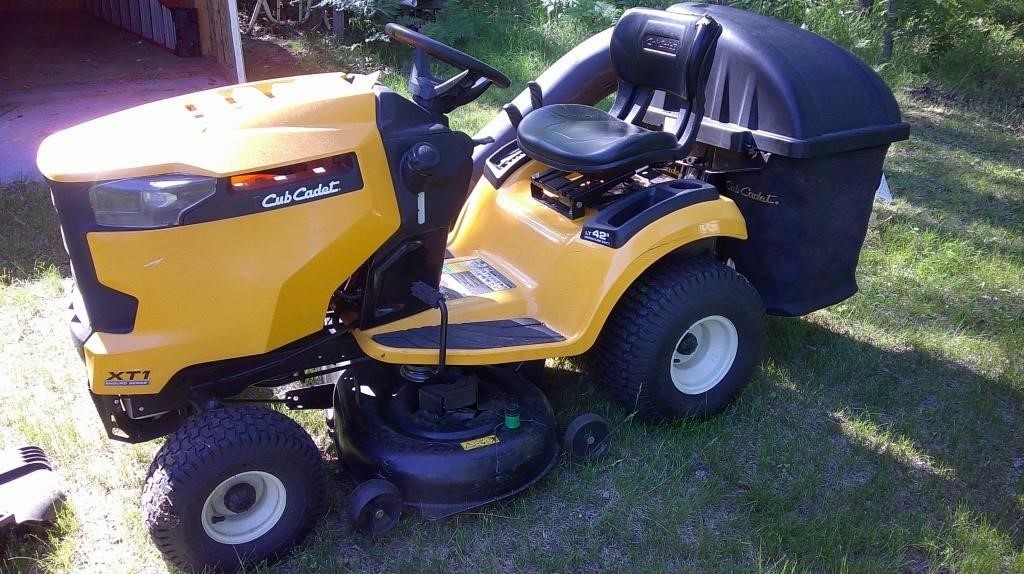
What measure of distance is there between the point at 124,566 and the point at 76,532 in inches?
9.1

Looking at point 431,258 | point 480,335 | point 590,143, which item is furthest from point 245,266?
point 590,143

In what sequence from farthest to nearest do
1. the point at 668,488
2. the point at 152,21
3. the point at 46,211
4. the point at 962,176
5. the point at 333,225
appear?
the point at 152,21
the point at 962,176
the point at 46,211
the point at 668,488
the point at 333,225

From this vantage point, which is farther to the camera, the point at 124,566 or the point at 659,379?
the point at 659,379

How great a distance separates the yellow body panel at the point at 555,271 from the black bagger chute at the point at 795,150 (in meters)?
0.21

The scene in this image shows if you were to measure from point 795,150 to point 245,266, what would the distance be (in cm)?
186

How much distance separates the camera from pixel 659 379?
2.90 m

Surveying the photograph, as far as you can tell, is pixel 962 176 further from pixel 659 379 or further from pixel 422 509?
pixel 422 509

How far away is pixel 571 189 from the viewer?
9.84 ft

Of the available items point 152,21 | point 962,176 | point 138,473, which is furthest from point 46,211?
point 962,176

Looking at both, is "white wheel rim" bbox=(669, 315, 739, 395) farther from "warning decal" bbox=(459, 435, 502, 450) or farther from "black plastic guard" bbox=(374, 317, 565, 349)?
"warning decal" bbox=(459, 435, 502, 450)

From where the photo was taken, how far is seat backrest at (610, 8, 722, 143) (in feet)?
9.18

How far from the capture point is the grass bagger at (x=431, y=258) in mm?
2135

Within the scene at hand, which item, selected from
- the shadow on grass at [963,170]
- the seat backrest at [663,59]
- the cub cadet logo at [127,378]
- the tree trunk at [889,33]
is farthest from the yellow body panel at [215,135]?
the tree trunk at [889,33]

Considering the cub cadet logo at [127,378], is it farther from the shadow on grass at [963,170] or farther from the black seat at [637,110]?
the shadow on grass at [963,170]
